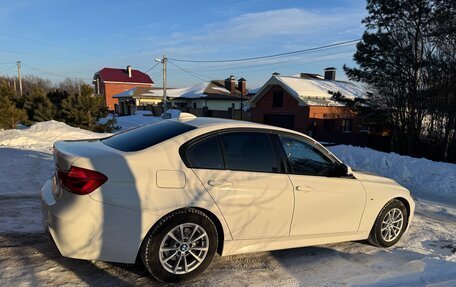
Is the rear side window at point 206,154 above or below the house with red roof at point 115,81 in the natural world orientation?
below

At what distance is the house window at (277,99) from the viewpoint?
111ft

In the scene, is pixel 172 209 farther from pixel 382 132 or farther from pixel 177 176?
pixel 382 132

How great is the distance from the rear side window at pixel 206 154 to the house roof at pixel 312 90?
2759 cm

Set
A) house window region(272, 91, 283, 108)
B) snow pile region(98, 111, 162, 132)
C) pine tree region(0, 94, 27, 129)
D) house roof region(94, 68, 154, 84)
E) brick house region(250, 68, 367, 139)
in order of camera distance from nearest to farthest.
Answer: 1. pine tree region(0, 94, 27, 129)
2. brick house region(250, 68, 367, 139)
3. snow pile region(98, 111, 162, 132)
4. house window region(272, 91, 283, 108)
5. house roof region(94, 68, 154, 84)

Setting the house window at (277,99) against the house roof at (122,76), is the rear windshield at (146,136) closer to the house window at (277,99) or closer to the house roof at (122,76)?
the house window at (277,99)

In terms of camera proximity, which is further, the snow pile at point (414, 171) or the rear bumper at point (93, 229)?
the snow pile at point (414, 171)

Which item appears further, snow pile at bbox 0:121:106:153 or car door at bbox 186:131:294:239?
snow pile at bbox 0:121:106:153

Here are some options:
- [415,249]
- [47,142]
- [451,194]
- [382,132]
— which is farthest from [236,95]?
[415,249]

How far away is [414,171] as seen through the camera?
10695 millimetres

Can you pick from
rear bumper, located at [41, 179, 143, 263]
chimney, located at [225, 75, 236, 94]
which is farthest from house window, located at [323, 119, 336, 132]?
rear bumper, located at [41, 179, 143, 263]

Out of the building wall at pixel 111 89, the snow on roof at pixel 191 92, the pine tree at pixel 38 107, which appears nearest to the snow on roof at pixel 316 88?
the pine tree at pixel 38 107

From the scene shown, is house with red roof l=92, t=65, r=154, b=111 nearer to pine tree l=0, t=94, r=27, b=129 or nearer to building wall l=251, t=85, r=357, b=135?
building wall l=251, t=85, r=357, b=135

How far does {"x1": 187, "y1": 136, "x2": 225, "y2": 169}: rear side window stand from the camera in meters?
3.83

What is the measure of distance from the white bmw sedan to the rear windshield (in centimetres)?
2
